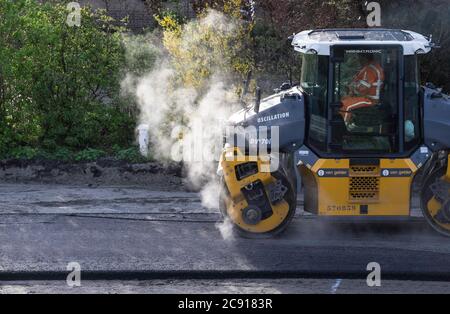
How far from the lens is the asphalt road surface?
26.3 feet

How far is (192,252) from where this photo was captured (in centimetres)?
891

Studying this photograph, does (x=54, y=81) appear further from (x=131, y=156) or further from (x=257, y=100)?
(x=257, y=100)

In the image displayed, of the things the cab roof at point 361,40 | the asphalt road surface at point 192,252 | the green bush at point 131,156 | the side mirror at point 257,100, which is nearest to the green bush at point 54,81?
the green bush at point 131,156

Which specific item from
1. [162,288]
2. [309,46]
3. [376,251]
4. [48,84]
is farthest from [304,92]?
[48,84]

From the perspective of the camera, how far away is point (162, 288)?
7879 millimetres

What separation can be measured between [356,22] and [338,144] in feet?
19.0

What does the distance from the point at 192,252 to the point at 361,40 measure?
286cm

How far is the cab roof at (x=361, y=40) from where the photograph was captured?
9195 millimetres

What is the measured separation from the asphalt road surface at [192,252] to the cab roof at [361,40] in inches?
81.6

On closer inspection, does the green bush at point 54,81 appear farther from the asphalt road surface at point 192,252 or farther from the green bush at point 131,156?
the asphalt road surface at point 192,252

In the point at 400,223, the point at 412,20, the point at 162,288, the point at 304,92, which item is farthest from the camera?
the point at 412,20

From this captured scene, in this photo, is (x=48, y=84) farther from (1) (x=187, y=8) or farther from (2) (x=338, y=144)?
(1) (x=187, y=8)

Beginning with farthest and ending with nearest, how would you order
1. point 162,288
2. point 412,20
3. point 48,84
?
point 412,20
point 48,84
point 162,288

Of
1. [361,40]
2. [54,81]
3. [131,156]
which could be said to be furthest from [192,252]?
[54,81]
